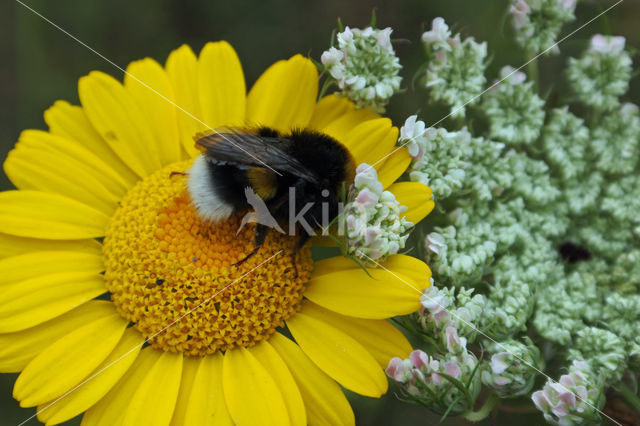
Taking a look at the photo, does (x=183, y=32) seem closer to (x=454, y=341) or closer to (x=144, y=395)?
(x=144, y=395)

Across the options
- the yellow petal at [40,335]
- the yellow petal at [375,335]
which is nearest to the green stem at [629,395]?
the yellow petal at [375,335]

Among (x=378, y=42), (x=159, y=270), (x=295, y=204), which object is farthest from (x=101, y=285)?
(x=378, y=42)

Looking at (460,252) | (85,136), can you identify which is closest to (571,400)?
(460,252)

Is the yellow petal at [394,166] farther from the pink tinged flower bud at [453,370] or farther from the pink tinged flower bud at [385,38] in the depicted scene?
the pink tinged flower bud at [453,370]

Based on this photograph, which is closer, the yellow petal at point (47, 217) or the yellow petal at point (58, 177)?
the yellow petal at point (47, 217)

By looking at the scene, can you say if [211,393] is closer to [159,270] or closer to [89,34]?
[159,270]

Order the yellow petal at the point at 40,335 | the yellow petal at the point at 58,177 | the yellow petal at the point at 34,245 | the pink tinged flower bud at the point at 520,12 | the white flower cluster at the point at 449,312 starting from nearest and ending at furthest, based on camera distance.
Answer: the white flower cluster at the point at 449,312 → the yellow petal at the point at 40,335 → the yellow petal at the point at 34,245 → the yellow petal at the point at 58,177 → the pink tinged flower bud at the point at 520,12
